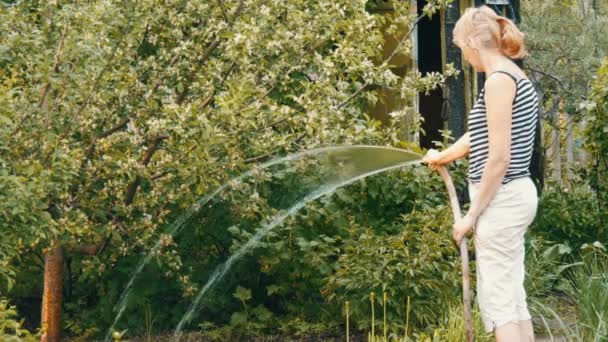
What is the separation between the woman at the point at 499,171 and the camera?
425cm

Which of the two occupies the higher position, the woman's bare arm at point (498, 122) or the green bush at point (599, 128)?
the green bush at point (599, 128)

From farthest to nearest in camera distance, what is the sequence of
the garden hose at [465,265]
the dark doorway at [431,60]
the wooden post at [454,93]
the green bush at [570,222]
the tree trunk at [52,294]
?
the dark doorway at [431,60], the wooden post at [454,93], the green bush at [570,222], the tree trunk at [52,294], the garden hose at [465,265]

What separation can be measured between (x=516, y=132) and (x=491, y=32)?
0.43m

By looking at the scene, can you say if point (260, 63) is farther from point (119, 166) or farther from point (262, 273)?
point (262, 273)

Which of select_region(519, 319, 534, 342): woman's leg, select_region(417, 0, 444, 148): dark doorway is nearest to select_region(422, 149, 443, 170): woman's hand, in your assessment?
select_region(519, 319, 534, 342): woman's leg

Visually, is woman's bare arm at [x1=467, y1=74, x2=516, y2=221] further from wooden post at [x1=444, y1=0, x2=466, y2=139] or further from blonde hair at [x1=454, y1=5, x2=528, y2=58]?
wooden post at [x1=444, y1=0, x2=466, y2=139]

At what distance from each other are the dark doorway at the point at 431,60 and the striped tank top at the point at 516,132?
736cm

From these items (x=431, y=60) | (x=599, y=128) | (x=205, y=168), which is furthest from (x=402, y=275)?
(x=431, y=60)

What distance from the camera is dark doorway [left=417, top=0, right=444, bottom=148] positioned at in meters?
11.9

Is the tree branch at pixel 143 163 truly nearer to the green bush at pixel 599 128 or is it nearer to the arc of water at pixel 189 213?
the arc of water at pixel 189 213

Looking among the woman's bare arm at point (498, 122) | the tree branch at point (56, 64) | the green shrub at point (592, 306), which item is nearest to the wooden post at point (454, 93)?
the green shrub at point (592, 306)

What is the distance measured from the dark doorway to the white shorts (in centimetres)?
733

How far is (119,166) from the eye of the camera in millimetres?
6488

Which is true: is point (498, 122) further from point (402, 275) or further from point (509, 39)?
point (402, 275)
